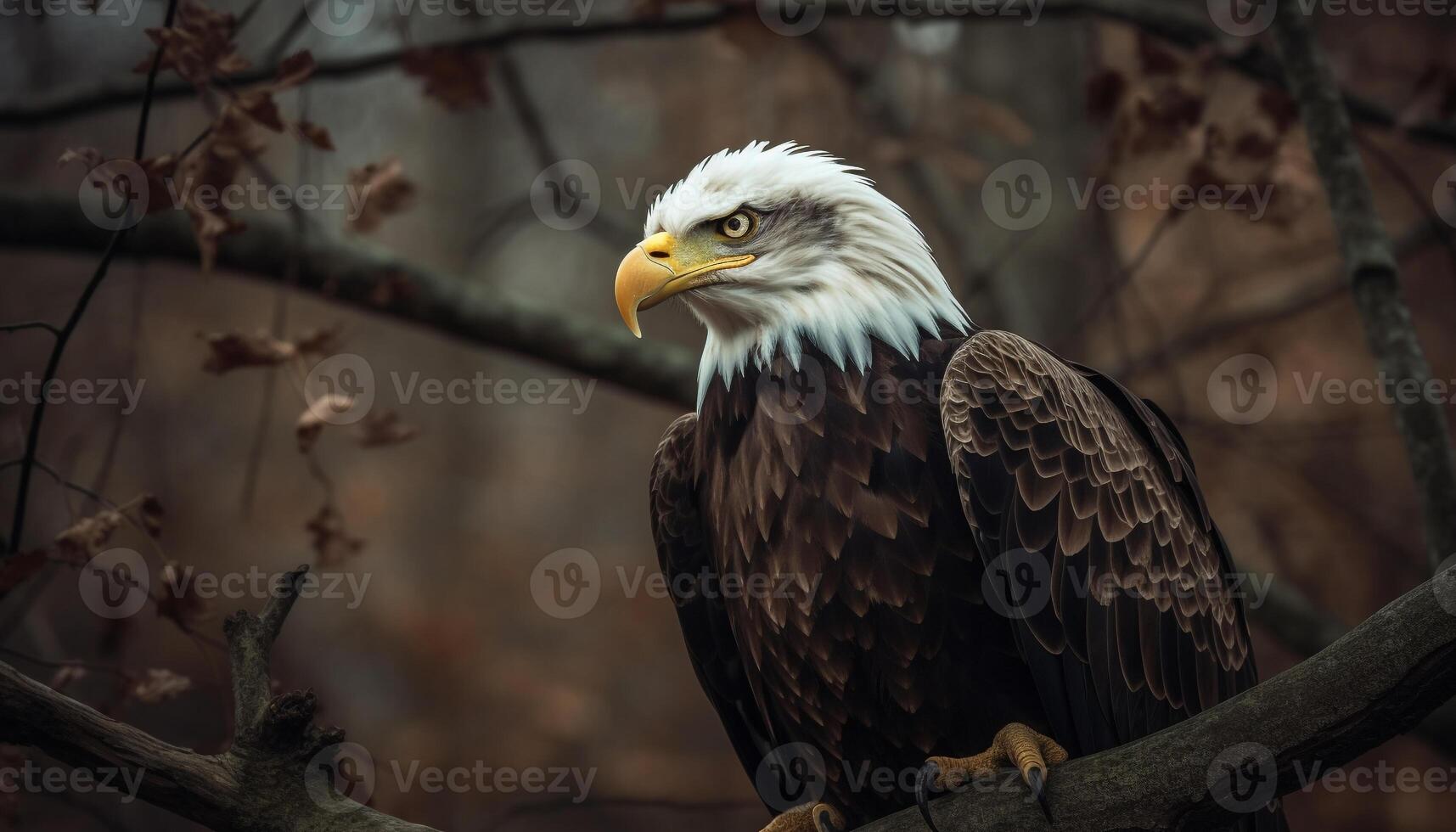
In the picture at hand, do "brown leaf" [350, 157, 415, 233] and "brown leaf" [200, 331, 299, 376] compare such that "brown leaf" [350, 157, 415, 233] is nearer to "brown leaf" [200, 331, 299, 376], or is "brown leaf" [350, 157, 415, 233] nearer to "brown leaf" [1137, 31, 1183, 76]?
"brown leaf" [200, 331, 299, 376]

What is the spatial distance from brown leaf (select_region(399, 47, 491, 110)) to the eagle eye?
163cm

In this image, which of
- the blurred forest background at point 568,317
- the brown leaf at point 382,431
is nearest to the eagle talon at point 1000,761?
the blurred forest background at point 568,317

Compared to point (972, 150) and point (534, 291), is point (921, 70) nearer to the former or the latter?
point (972, 150)

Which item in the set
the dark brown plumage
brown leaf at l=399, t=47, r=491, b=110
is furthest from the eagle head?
brown leaf at l=399, t=47, r=491, b=110

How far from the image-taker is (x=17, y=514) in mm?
3402

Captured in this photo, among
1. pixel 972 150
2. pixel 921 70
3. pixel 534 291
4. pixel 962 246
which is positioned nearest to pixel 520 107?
Answer: pixel 962 246

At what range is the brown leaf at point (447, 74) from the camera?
4980mm

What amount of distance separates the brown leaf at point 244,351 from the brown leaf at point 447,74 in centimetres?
151

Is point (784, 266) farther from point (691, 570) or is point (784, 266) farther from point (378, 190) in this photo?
point (378, 190)

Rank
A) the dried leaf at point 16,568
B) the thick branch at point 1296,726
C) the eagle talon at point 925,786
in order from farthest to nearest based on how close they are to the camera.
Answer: the dried leaf at point 16,568
the eagle talon at point 925,786
the thick branch at point 1296,726

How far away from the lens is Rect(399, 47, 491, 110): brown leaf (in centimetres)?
498

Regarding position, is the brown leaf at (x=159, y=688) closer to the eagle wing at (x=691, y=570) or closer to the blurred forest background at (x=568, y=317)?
the blurred forest background at (x=568, y=317)

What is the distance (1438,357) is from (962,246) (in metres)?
4.15

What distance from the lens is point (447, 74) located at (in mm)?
5031
